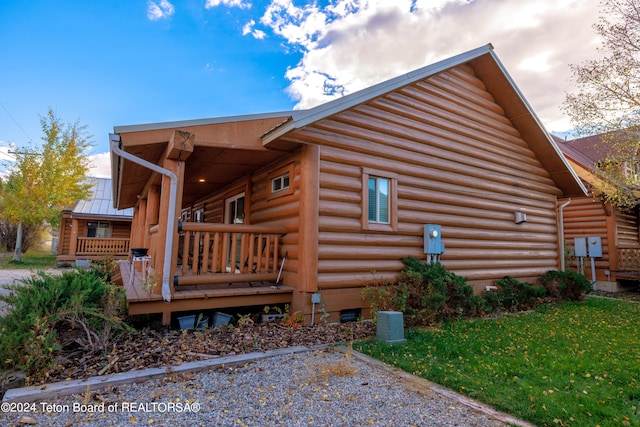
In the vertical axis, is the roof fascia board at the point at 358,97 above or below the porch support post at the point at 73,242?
above

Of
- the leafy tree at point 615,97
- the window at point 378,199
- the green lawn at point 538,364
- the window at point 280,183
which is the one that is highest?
the leafy tree at point 615,97

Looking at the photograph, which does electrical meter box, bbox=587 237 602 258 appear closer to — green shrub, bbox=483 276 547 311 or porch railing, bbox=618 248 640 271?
porch railing, bbox=618 248 640 271

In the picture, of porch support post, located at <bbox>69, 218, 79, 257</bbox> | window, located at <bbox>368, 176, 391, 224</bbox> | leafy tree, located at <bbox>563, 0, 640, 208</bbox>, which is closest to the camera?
window, located at <bbox>368, 176, 391, 224</bbox>

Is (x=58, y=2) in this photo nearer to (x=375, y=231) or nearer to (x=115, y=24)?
(x=115, y=24)

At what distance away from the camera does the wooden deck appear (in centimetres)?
471

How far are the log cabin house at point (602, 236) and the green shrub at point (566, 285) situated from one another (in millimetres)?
3542

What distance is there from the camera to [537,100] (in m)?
13.7

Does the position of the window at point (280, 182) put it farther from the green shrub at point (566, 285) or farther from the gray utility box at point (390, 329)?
the green shrub at point (566, 285)

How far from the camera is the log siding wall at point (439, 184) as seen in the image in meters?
5.87

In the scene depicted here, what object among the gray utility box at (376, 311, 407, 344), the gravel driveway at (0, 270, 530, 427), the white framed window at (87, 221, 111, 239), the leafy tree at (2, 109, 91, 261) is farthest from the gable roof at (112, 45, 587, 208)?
the white framed window at (87, 221, 111, 239)

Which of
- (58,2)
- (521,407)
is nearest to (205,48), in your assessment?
(58,2)

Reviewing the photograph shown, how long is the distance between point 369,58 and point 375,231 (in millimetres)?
7530

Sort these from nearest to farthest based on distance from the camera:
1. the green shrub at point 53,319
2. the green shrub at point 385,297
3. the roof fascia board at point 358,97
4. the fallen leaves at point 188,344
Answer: the green shrub at point 53,319 → the fallen leaves at point 188,344 → the roof fascia board at point 358,97 → the green shrub at point 385,297

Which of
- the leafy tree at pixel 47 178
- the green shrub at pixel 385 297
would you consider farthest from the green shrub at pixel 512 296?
the leafy tree at pixel 47 178
